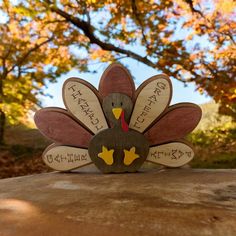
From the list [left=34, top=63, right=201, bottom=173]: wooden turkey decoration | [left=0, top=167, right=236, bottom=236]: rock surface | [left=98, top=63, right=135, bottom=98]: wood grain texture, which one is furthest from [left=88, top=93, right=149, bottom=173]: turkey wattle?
[left=0, top=167, right=236, bottom=236]: rock surface

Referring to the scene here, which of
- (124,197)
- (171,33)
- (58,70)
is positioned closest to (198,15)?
(171,33)

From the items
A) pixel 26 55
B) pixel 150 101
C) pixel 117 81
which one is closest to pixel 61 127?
pixel 117 81

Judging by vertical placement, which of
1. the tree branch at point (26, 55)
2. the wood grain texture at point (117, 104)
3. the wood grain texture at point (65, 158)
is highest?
the tree branch at point (26, 55)

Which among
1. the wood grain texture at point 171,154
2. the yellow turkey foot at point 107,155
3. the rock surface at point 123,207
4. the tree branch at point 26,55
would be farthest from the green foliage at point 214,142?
the tree branch at point 26,55

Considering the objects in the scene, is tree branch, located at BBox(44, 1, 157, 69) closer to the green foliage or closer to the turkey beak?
the green foliage

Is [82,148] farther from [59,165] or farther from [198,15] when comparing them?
[198,15]

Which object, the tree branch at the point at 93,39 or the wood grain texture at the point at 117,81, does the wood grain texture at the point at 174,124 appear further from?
the tree branch at the point at 93,39

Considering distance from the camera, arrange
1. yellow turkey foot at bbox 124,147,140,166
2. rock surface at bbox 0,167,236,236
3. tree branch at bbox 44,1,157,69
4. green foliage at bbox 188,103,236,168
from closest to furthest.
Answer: rock surface at bbox 0,167,236,236
yellow turkey foot at bbox 124,147,140,166
green foliage at bbox 188,103,236,168
tree branch at bbox 44,1,157,69
